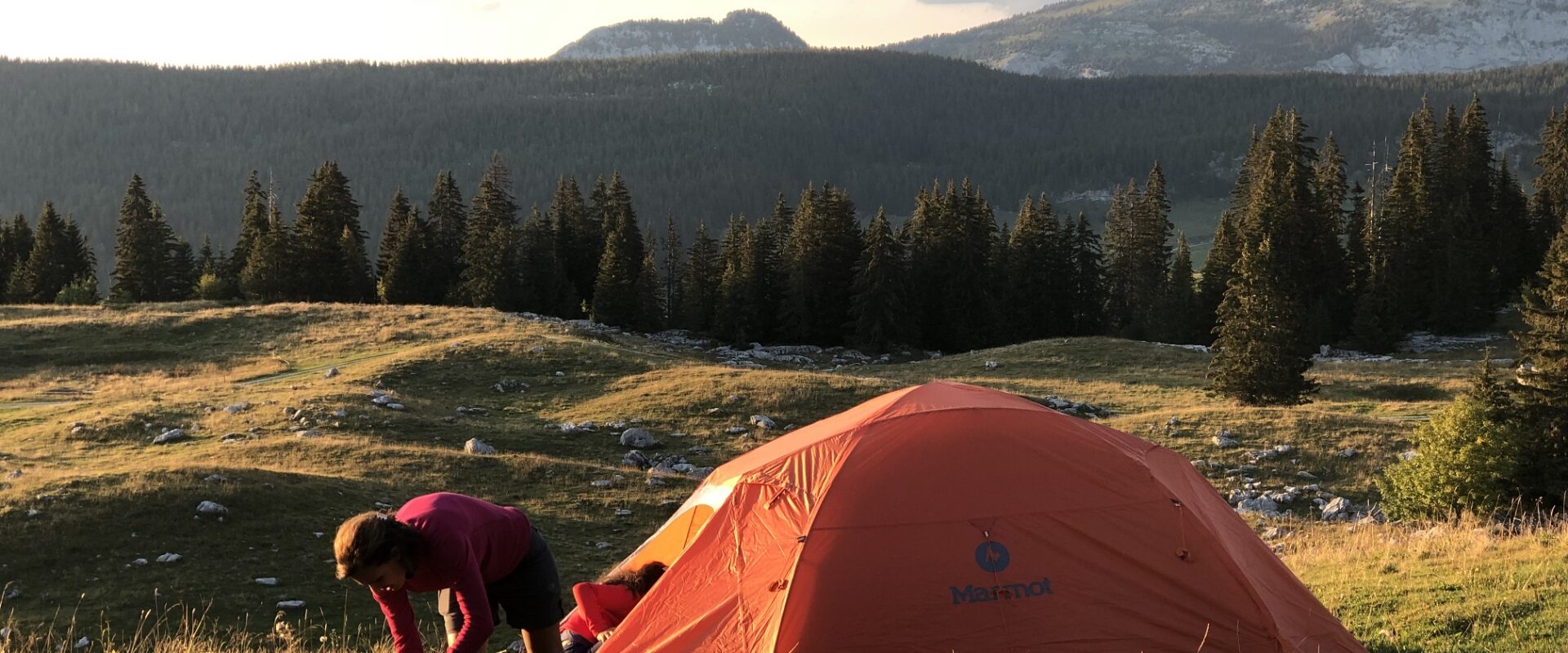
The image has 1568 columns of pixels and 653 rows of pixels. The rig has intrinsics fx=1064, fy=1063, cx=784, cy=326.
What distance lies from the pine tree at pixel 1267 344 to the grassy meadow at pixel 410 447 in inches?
73.9

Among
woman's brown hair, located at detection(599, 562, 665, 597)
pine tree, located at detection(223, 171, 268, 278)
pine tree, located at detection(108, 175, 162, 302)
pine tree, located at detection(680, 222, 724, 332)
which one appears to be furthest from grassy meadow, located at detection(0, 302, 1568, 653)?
pine tree, located at detection(108, 175, 162, 302)

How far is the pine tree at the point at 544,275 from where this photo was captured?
240 feet

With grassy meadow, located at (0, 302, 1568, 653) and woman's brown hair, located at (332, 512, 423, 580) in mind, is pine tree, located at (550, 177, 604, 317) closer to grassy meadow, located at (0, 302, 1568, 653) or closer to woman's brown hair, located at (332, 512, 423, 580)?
grassy meadow, located at (0, 302, 1568, 653)

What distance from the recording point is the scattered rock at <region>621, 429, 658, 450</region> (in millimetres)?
28953

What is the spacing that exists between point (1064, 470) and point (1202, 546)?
1.29 meters

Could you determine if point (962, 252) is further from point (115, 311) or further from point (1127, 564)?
point (1127, 564)

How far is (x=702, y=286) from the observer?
249 ft

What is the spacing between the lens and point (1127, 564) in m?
8.84

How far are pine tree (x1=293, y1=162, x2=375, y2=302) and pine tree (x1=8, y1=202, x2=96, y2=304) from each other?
17.8 m

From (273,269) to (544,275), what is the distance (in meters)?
17.4

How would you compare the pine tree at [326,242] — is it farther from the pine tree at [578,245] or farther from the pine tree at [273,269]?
the pine tree at [578,245]

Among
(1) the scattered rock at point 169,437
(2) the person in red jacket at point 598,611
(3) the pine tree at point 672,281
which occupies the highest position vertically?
(2) the person in red jacket at point 598,611

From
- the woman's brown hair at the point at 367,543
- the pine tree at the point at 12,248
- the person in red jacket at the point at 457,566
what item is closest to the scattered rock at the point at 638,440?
the person in red jacket at the point at 457,566

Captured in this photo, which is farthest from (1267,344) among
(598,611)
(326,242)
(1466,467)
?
(326,242)
